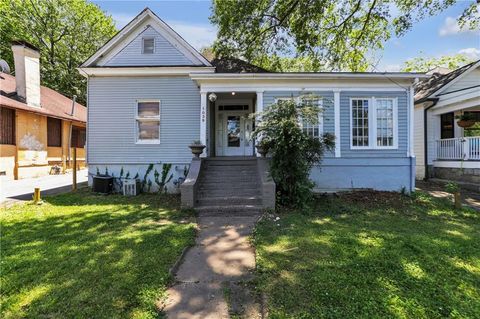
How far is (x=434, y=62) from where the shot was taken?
3083 cm

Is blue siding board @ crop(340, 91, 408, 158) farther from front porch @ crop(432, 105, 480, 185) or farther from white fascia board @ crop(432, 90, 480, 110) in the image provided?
front porch @ crop(432, 105, 480, 185)

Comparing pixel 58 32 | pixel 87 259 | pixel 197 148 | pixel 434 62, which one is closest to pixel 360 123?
pixel 197 148

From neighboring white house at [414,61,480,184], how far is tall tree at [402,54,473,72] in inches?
754

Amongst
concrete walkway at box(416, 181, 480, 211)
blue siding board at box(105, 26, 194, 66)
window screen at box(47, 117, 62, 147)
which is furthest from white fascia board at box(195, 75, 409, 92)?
window screen at box(47, 117, 62, 147)

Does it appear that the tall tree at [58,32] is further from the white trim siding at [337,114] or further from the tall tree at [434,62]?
the tall tree at [434,62]

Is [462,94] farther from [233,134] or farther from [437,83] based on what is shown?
[233,134]

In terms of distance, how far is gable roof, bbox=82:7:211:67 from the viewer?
10.4 m

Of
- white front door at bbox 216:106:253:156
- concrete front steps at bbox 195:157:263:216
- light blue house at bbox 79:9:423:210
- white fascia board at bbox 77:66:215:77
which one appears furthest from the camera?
white front door at bbox 216:106:253:156

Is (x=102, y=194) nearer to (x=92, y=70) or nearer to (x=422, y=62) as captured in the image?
(x=92, y=70)

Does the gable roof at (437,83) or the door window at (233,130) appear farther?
the gable roof at (437,83)

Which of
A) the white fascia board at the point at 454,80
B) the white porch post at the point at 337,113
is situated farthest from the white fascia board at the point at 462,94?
the white porch post at the point at 337,113

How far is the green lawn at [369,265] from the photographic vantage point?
2.91 metres

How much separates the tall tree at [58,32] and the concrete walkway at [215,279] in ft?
89.5

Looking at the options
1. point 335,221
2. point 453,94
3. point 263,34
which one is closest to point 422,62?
point 453,94
